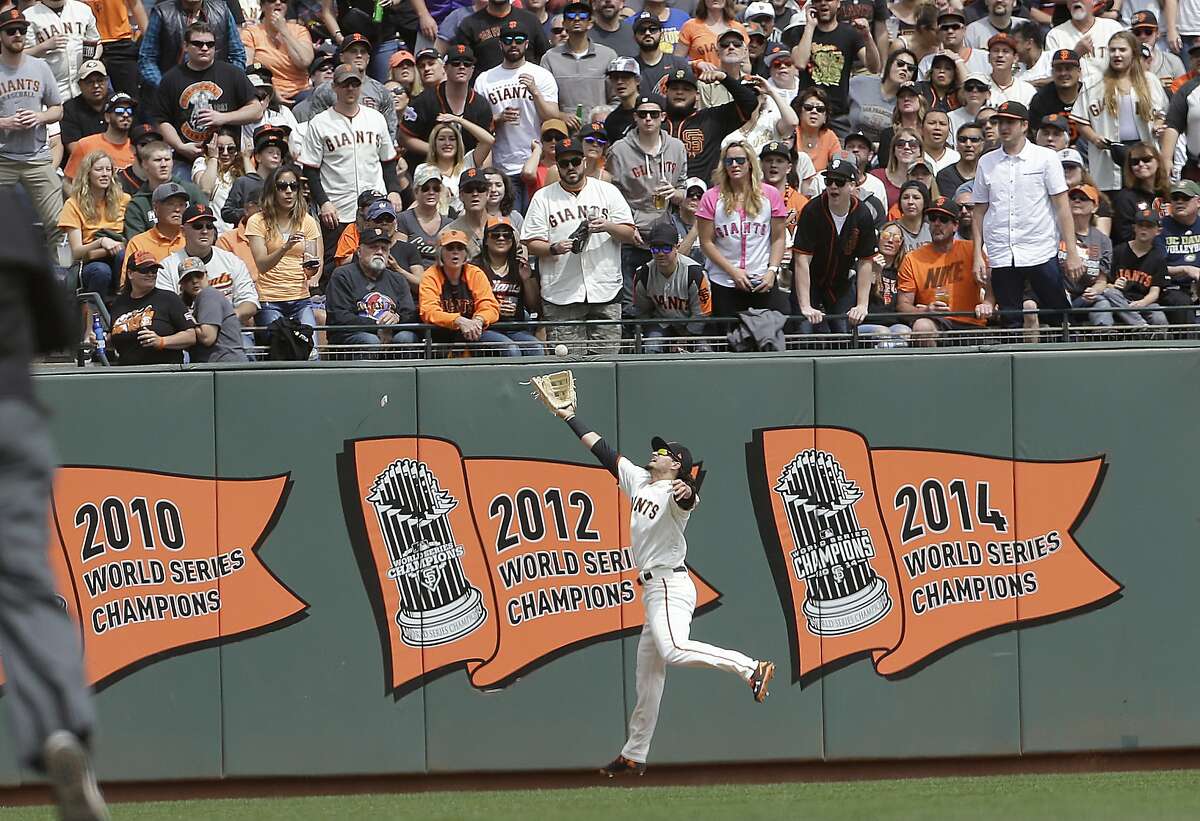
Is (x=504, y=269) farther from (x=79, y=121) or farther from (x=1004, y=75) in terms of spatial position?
(x=1004, y=75)

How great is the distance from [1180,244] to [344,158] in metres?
6.82

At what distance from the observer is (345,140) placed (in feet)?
46.4

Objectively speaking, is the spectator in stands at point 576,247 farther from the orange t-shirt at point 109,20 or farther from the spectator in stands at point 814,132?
the orange t-shirt at point 109,20

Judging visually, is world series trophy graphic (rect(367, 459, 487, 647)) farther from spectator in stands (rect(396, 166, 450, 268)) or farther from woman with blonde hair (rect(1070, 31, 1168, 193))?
woman with blonde hair (rect(1070, 31, 1168, 193))

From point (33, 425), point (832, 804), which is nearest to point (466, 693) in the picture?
point (832, 804)

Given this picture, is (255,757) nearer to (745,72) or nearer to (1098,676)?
(1098,676)

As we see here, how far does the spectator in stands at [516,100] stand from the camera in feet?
48.3

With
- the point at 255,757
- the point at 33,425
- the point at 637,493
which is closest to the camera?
the point at 33,425

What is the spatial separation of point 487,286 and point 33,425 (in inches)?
335

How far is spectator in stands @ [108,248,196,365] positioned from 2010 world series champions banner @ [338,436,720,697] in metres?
1.45

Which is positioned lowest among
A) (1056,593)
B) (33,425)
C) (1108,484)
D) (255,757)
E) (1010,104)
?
(255,757)

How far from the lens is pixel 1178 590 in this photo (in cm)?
1268

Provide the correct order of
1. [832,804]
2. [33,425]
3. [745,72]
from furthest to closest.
→ [745,72] < [832,804] < [33,425]

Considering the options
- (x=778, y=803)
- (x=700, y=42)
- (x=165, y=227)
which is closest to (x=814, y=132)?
(x=700, y=42)
